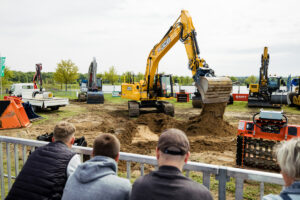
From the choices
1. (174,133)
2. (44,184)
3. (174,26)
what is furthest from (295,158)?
(174,26)

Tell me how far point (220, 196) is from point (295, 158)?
0.92m

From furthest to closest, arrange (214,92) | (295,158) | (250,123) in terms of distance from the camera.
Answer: (214,92) < (250,123) < (295,158)

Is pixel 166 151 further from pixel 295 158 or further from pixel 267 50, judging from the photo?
pixel 267 50

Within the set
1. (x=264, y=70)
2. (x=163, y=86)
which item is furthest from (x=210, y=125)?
(x=264, y=70)

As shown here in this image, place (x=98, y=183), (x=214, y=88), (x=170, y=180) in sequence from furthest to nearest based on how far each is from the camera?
(x=214, y=88), (x=98, y=183), (x=170, y=180)

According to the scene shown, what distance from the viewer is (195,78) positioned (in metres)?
10.2

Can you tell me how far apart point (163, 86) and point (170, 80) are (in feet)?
2.05

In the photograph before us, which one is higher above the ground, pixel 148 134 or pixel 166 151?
pixel 166 151

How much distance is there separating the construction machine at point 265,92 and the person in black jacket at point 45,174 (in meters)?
20.3

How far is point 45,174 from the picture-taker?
229cm

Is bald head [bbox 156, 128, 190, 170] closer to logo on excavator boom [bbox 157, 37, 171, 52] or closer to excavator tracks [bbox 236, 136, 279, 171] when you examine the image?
excavator tracks [bbox 236, 136, 279, 171]

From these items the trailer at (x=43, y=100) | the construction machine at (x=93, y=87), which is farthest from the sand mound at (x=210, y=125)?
the construction machine at (x=93, y=87)

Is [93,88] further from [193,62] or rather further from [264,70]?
[264,70]

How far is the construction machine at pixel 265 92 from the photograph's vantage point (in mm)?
19703
